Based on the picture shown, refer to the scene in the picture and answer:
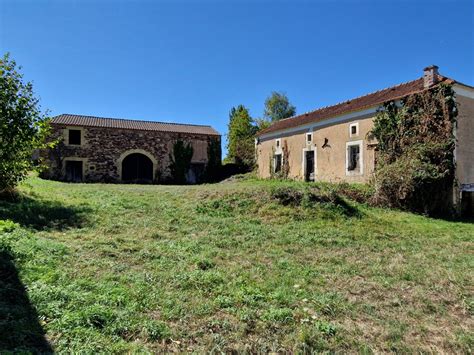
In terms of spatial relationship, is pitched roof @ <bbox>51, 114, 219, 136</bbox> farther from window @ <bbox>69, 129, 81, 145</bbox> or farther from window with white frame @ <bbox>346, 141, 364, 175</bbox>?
window with white frame @ <bbox>346, 141, 364, 175</bbox>

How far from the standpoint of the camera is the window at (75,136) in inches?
842

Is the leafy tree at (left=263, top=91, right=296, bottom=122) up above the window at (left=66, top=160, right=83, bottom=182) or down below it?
above

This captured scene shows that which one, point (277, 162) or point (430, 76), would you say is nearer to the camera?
point (430, 76)

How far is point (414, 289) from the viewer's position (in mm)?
4520

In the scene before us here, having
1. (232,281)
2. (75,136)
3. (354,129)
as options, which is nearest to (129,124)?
(75,136)

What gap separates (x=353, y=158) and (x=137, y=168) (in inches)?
561

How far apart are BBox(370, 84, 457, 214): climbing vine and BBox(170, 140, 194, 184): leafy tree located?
14.1 metres

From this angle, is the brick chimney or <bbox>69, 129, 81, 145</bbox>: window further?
<bbox>69, 129, 81, 145</bbox>: window

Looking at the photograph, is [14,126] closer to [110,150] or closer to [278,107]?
[110,150]

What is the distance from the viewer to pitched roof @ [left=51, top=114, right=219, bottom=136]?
21.8 metres

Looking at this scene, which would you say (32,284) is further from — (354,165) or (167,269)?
(354,165)

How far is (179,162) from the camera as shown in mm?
23453

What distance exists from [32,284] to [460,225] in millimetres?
10677

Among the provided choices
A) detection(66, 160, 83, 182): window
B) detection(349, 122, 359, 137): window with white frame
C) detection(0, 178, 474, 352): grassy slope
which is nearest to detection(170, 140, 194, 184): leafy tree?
detection(66, 160, 83, 182): window
